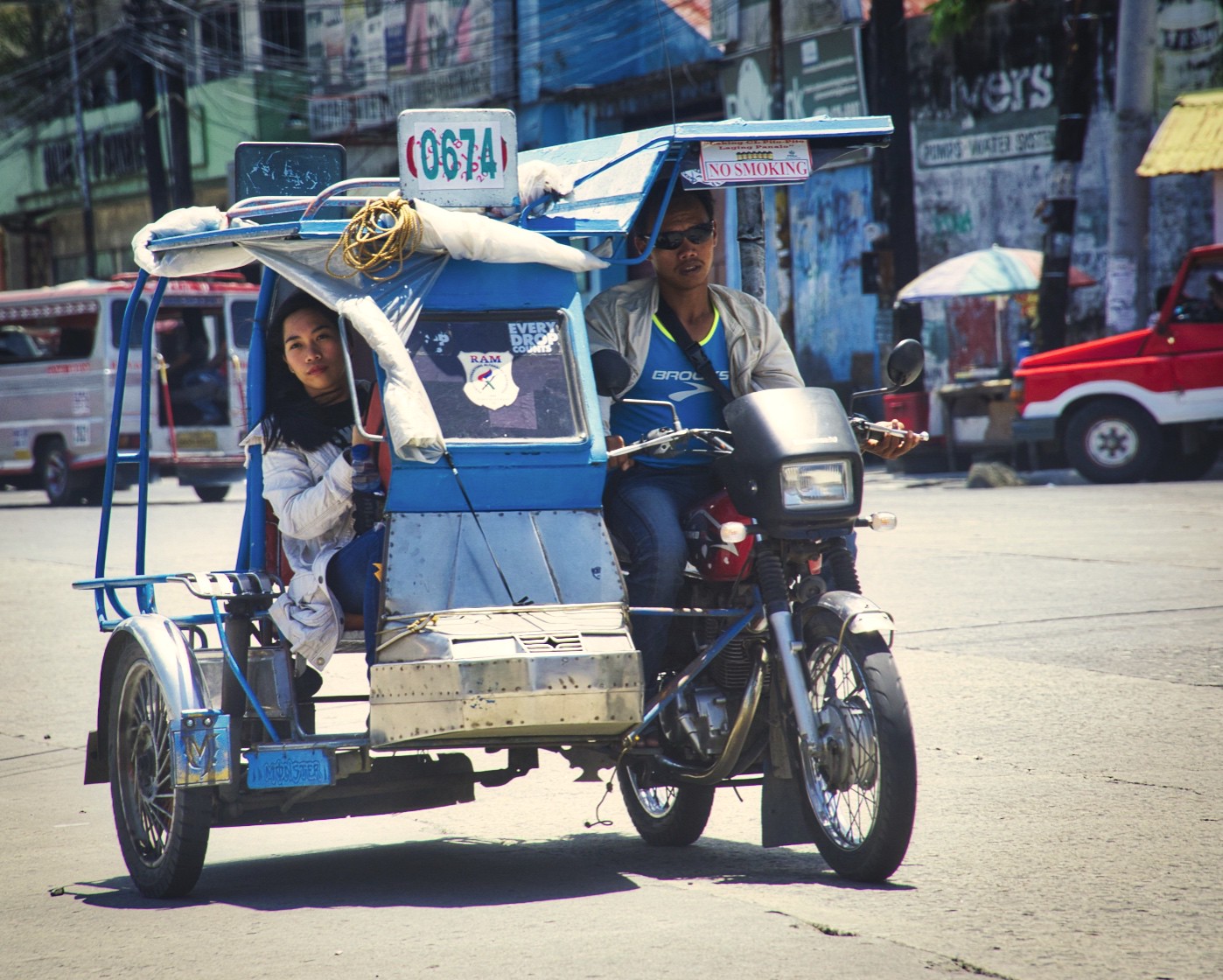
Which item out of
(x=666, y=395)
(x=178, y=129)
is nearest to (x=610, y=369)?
(x=666, y=395)

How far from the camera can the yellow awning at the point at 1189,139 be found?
1888cm

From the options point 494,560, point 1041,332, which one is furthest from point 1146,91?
point 494,560

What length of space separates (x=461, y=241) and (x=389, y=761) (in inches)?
54.7

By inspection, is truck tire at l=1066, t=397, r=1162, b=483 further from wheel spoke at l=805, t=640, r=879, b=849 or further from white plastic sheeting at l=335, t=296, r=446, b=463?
white plastic sheeting at l=335, t=296, r=446, b=463

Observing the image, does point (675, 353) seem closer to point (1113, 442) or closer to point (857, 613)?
point (857, 613)

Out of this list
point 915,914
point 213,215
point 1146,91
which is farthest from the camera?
point 1146,91

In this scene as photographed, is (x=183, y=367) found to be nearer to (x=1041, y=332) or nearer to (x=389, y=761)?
(x=1041, y=332)

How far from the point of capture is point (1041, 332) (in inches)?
774

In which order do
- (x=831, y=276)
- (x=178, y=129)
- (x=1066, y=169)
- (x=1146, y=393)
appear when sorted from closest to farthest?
(x=1146, y=393)
(x=1066, y=169)
(x=831, y=276)
(x=178, y=129)

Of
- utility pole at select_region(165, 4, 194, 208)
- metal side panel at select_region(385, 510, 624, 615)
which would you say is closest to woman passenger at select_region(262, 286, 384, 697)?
metal side panel at select_region(385, 510, 624, 615)

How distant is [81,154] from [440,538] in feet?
125

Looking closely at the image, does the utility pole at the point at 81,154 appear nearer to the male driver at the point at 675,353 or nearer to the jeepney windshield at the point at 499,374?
the male driver at the point at 675,353

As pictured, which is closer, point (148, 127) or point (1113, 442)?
point (1113, 442)

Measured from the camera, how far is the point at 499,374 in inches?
183
